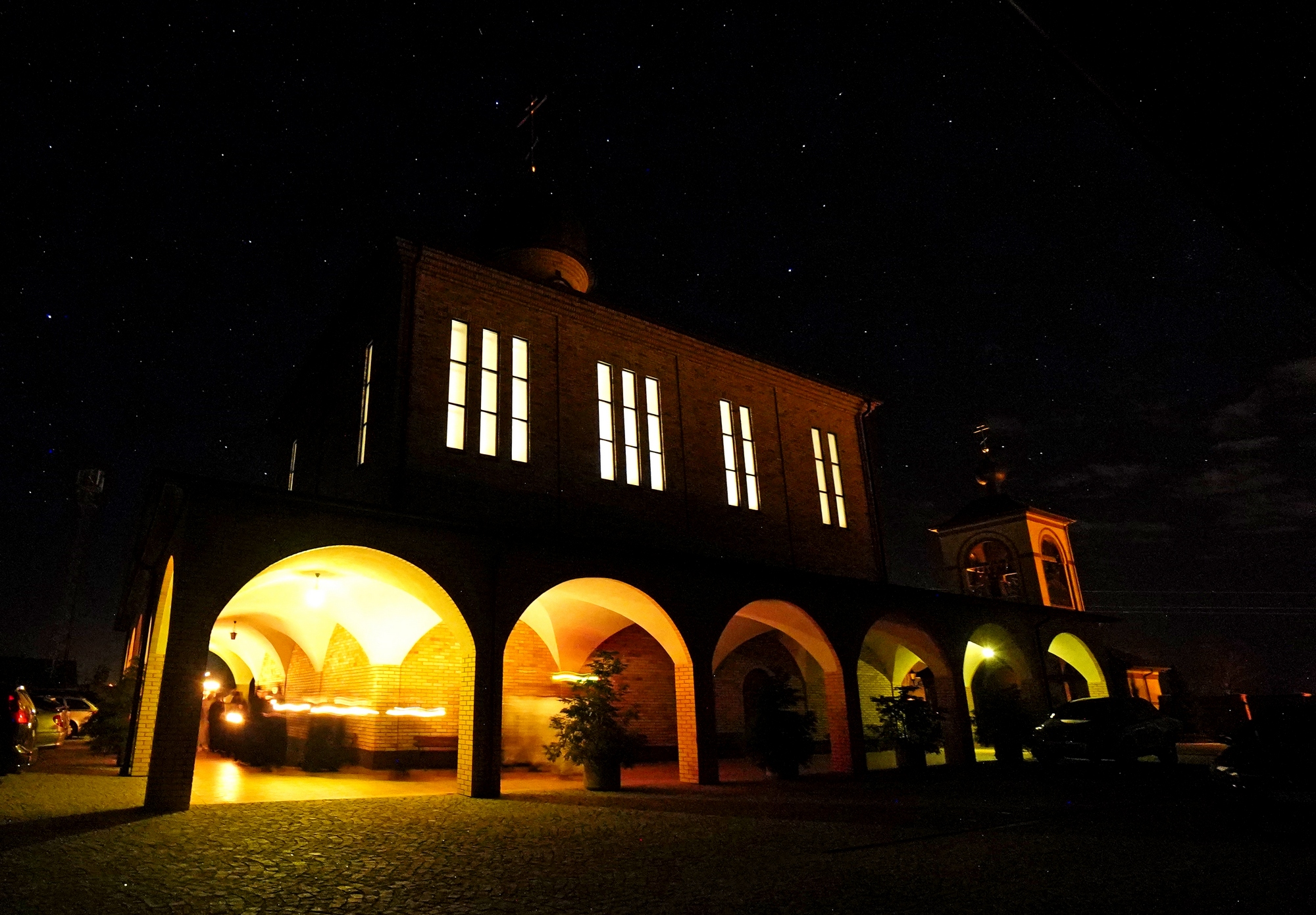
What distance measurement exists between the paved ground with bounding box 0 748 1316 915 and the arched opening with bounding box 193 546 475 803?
Answer: 4.43m

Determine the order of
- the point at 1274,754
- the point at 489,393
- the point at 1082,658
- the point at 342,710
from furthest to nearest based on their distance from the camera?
the point at 1082,658
the point at 342,710
the point at 489,393
the point at 1274,754

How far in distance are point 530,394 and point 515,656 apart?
19.1 ft

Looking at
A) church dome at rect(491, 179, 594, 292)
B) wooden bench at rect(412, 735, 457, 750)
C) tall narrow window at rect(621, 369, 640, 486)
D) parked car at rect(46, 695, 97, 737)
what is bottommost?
wooden bench at rect(412, 735, 457, 750)

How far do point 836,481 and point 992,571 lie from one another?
12.8 meters

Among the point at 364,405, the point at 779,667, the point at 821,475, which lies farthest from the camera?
the point at 821,475

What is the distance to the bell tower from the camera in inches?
1110

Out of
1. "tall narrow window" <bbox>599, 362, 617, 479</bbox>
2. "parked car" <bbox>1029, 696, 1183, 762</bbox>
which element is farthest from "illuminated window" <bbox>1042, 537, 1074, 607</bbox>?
"tall narrow window" <bbox>599, 362, 617, 479</bbox>

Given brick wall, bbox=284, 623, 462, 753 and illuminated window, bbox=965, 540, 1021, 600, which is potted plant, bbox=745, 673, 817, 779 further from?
illuminated window, bbox=965, 540, 1021, 600

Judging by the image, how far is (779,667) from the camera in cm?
1655

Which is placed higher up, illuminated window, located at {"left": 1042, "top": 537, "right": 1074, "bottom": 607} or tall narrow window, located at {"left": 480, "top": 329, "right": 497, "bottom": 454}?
tall narrow window, located at {"left": 480, "top": 329, "right": 497, "bottom": 454}

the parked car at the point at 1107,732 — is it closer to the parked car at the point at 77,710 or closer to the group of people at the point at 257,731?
the group of people at the point at 257,731

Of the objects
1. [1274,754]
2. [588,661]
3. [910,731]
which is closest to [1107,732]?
[910,731]

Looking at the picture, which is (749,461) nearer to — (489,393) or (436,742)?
(489,393)

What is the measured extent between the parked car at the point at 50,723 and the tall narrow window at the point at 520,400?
13.7m
